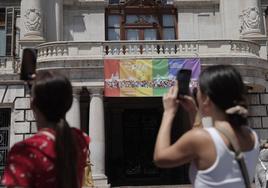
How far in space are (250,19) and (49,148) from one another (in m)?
21.4

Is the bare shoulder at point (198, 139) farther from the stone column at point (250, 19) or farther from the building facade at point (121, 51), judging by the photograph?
the stone column at point (250, 19)

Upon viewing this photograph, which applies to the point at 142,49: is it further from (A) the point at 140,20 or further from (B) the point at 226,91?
(B) the point at 226,91

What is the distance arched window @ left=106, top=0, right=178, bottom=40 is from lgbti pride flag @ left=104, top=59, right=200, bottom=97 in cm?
390

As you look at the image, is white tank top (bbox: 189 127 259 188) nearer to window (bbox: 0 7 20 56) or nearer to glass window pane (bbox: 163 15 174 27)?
window (bbox: 0 7 20 56)

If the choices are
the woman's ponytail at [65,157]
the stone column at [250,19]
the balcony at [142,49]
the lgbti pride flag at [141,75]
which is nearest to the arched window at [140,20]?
the balcony at [142,49]

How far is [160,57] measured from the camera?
20.5 m

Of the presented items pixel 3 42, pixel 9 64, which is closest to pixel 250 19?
pixel 9 64

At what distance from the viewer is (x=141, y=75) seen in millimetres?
20109

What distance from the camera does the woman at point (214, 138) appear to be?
10.0ft

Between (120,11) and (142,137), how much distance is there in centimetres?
676

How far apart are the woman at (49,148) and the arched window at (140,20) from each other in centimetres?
2076

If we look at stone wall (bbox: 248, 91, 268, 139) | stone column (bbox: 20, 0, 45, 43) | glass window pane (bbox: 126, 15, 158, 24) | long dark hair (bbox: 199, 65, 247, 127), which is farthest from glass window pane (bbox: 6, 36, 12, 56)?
long dark hair (bbox: 199, 65, 247, 127)

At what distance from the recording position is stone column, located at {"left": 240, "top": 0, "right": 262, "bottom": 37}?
2286cm

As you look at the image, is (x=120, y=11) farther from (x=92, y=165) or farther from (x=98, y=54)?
(x=92, y=165)
